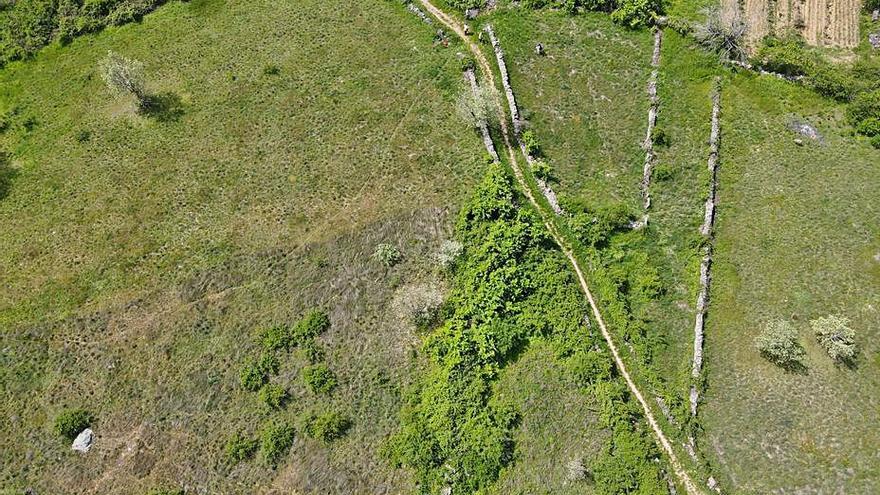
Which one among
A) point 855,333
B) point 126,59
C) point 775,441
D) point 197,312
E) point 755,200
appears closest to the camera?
point 775,441

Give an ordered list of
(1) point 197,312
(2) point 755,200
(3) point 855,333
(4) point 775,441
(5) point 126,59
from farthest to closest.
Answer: (5) point 126,59 → (2) point 755,200 → (1) point 197,312 → (3) point 855,333 → (4) point 775,441

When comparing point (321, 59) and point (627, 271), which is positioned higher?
point (321, 59)

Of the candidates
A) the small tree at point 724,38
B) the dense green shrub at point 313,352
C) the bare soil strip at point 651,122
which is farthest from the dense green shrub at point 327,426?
the small tree at point 724,38

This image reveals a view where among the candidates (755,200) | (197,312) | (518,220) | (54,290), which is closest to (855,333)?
(755,200)

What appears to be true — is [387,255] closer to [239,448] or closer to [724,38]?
[239,448]

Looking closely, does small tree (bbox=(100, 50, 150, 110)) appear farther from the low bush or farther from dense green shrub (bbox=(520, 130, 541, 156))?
dense green shrub (bbox=(520, 130, 541, 156))

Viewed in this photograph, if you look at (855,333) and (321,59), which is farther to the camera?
(321,59)

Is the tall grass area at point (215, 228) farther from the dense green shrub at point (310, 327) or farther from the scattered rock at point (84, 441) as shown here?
the dense green shrub at point (310, 327)

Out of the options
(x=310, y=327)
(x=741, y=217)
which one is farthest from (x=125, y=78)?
(x=741, y=217)

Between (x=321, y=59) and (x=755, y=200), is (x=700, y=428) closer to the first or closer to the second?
(x=755, y=200)
